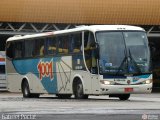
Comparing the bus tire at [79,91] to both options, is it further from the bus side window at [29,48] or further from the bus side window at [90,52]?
the bus side window at [29,48]

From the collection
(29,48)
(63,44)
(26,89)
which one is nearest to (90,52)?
(63,44)

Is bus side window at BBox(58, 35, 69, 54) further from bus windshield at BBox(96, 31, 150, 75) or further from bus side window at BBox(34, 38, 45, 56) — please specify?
bus windshield at BBox(96, 31, 150, 75)

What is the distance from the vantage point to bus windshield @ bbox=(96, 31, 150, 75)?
2706 centimetres

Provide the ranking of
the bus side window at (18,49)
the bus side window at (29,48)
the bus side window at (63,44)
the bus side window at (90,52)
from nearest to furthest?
the bus side window at (90,52), the bus side window at (63,44), the bus side window at (29,48), the bus side window at (18,49)

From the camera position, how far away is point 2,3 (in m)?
50.5

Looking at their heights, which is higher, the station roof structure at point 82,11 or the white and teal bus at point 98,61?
the station roof structure at point 82,11

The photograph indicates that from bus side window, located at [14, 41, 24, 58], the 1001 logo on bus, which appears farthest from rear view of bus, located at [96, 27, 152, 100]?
bus side window, located at [14, 41, 24, 58]

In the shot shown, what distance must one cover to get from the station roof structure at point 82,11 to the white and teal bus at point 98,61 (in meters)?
19.3

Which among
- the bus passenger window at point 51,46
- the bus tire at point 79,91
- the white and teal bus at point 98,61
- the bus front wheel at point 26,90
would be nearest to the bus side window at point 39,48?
the white and teal bus at point 98,61

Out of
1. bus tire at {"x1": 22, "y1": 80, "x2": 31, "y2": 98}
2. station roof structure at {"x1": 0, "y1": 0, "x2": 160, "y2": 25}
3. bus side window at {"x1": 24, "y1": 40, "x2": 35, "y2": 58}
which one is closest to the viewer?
bus side window at {"x1": 24, "y1": 40, "x2": 35, "y2": 58}

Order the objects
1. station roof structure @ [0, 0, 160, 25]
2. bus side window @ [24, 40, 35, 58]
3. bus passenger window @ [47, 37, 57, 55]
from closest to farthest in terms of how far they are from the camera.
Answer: bus passenger window @ [47, 37, 57, 55] < bus side window @ [24, 40, 35, 58] < station roof structure @ [0, 0, 160, 25]

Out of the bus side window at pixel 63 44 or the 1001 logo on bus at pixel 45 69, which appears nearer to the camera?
the bus side window at pixel 63 44

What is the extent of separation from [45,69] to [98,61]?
16.3 ft

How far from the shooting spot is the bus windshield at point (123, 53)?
1065 inches
